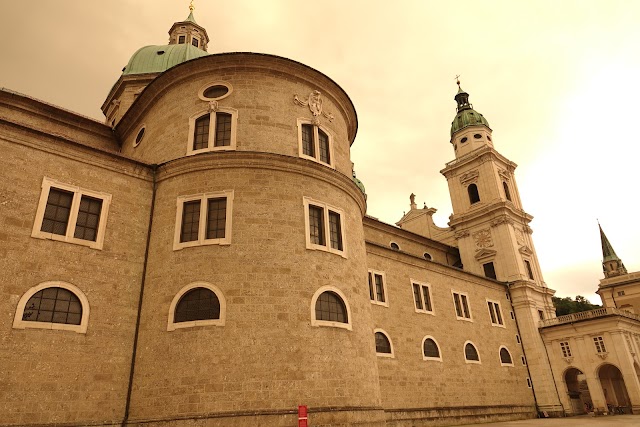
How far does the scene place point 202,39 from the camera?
41531 millimetres

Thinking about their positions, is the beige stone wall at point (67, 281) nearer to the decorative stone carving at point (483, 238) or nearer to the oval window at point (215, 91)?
the oval window at point (215, 91)

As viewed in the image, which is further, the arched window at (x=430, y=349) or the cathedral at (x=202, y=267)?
the arched window at (x=430, y=349)

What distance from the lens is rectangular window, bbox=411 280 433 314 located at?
26.7 metres

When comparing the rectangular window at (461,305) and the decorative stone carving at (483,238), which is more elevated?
the decorative stone carving at (483,238)

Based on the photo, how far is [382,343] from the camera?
23.2 meters

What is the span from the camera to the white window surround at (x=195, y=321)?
45.4 ft

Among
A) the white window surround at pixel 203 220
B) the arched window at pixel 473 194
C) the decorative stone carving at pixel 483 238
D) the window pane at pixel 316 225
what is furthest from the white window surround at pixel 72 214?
the arched window at pixel 473 194

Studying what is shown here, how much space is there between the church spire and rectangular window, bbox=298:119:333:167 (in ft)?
225

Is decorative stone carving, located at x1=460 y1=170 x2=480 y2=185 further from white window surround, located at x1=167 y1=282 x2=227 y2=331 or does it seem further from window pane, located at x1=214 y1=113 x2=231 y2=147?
white window surround, located at x1=167 y1=282 x2=227 y2=331

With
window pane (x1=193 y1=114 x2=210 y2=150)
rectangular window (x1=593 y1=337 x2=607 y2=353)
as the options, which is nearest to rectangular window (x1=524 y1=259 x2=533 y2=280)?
rectangular window (x1=593 y1=337 x2=607 y2=353)

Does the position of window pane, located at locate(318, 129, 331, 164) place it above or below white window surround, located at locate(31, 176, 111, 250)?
above

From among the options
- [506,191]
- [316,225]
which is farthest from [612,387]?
[316,225]

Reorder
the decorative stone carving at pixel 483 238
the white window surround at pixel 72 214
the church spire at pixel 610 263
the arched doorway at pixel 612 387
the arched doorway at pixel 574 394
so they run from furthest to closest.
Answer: the church spire at pixel 610 263, the decorative stone carving at pixel 483 238, the arched doorway at pixel 612 387, the arched doorway at pixel 574 394, the white window surround at pixel 72 214

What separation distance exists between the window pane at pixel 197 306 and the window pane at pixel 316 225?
4.25 m
